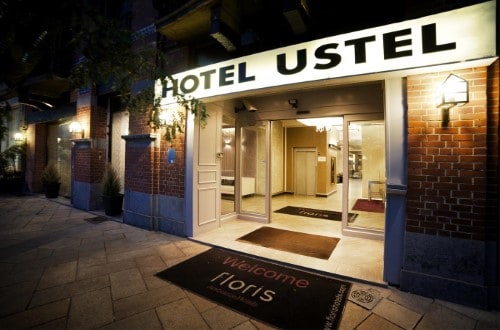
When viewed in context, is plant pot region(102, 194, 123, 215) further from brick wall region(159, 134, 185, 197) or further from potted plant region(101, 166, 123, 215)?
brick wall region(159, 134, 185, 197)

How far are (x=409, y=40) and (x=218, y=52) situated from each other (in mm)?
3741

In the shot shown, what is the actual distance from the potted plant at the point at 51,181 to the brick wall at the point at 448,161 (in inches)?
465

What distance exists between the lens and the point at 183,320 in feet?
8.04

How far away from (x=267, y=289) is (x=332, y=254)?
5.46 ft

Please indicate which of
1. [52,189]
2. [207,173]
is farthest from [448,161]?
[52,189]

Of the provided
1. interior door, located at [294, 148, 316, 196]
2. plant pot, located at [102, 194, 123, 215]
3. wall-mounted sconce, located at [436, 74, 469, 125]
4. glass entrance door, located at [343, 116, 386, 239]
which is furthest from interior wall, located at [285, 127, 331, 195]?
wall-mounted sconce, located at [436, 74, 469, 125]

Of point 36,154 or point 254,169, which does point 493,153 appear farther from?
point 36,154

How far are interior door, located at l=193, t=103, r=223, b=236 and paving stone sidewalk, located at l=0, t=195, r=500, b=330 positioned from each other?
2.65 feet

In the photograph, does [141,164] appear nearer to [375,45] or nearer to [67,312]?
[67,312]

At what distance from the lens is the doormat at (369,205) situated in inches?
303

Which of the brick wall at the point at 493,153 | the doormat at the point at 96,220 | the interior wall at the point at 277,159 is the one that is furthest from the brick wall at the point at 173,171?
the interior wall at the point at 277,159

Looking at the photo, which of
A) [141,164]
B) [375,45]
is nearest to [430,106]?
[375,45]

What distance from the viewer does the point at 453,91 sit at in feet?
8.64

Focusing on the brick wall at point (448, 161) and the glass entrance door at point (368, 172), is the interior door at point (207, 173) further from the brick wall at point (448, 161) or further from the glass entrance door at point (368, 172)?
the brick wall at point (448, 161)
